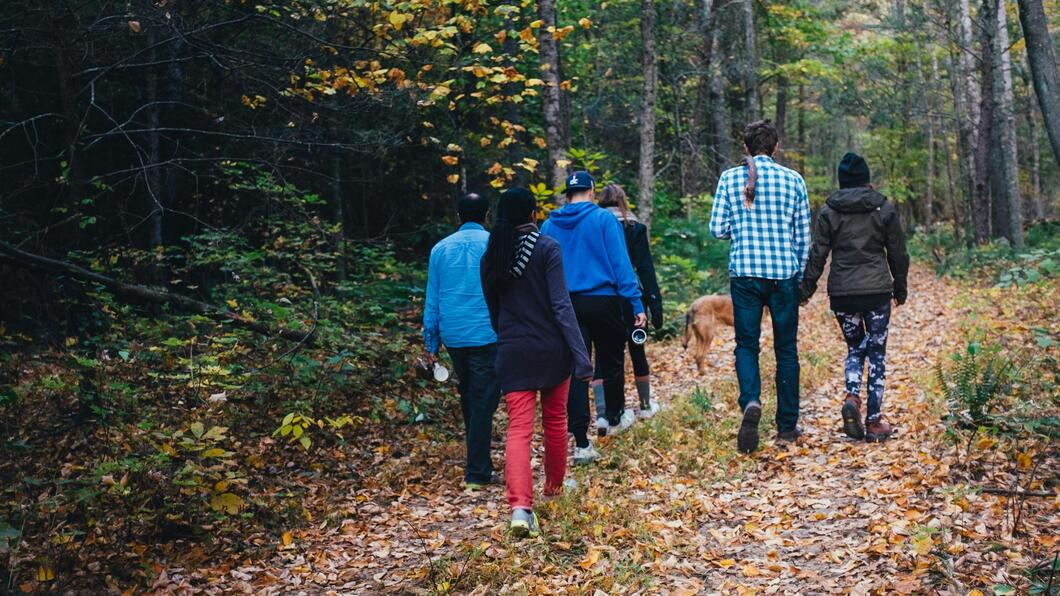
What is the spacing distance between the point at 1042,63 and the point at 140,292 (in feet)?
21.8

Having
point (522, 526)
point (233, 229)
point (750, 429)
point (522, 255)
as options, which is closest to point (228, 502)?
point (522, 526)

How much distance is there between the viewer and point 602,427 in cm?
729

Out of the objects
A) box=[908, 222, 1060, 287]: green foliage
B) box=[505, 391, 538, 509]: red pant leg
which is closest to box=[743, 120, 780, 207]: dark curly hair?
box=[505, 391, 538, 509]: red pant leg

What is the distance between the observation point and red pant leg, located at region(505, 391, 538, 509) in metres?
4.99

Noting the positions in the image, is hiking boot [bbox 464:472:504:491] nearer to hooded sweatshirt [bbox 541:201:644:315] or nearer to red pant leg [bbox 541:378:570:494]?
red pant leg [bbox 541:378:570:494]

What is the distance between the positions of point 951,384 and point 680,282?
26.1 feet

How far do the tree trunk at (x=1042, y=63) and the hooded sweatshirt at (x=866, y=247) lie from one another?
4.24ft

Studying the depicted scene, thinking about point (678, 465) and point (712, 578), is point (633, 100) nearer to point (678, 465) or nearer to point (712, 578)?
point (678, 465)

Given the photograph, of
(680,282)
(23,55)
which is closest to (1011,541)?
(23,55)

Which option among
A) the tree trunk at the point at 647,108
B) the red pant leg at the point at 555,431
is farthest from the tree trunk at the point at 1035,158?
the red pant leg at the point at 555,431

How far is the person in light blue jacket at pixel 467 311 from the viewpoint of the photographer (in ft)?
19.9

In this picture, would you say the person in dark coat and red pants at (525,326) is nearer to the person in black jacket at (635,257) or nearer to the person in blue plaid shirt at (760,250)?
the person in blue plaid shirt at (760,250)

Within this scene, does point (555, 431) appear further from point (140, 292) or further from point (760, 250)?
point (140, 292)

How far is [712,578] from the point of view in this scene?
432 centimetres
